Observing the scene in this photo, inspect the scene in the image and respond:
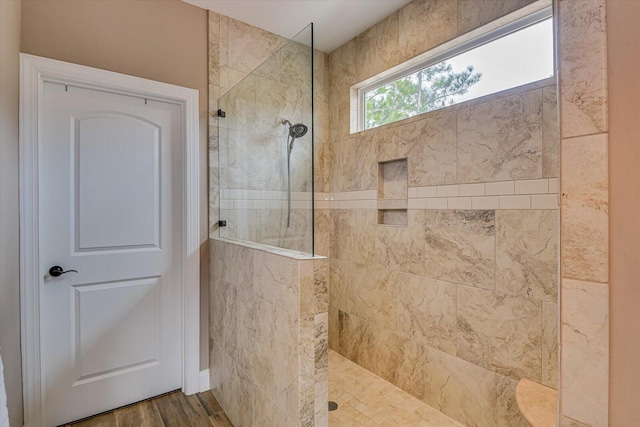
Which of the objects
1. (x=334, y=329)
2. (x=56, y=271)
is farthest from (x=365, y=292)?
(x=56, y=271)

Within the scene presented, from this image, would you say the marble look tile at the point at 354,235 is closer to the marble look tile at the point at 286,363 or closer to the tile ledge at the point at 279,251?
the tile ledge at the point at 279,251

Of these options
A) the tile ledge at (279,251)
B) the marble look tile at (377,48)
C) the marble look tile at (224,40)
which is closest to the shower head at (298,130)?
the tile ledge at (279,251)

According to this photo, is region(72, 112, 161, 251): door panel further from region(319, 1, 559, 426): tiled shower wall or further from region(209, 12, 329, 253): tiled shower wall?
region(319, 1, 559, 426): tiled shower wall

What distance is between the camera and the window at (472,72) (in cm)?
167

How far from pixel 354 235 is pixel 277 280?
1.36 metres

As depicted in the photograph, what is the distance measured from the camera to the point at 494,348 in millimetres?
1746

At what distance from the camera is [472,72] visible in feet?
6.48

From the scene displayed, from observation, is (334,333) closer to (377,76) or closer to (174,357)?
(174,357)

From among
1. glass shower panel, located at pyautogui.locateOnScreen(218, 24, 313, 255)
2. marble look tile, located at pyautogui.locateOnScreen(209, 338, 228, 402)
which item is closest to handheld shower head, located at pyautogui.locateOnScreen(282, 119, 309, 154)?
glass shower panel, located at pyautogui.locateOnScreen(218, 24, 313, 255)

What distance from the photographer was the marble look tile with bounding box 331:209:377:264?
2.55m

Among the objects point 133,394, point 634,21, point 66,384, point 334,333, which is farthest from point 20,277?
point 634,21

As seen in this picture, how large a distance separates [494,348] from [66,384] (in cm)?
258

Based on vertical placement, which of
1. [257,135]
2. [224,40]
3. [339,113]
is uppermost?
[224,40]

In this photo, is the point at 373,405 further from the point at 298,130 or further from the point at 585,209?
the point at 585,209
